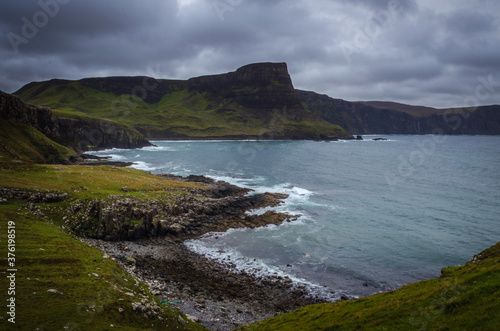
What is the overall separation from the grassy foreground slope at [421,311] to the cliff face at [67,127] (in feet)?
329

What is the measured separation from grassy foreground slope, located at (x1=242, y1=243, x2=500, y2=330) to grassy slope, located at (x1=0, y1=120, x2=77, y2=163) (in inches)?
2838

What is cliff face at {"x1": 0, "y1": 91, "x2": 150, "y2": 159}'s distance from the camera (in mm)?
84125

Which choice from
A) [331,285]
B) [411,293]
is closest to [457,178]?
[331,285]

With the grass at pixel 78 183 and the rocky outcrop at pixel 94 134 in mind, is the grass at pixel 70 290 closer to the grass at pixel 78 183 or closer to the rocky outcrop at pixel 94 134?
the grass at pixel 78 183

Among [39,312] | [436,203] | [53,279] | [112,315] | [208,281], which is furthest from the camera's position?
[436,203]

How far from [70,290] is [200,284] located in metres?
13.9

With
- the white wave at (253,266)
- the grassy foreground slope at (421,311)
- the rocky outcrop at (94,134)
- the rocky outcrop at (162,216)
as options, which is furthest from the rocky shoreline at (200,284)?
the rocky outcrop at (94,134)

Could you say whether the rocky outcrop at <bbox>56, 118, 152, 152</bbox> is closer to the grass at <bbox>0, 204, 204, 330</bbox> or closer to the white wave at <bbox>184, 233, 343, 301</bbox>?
the white wave at <bbox>184, 233, 343, 301</bbox>

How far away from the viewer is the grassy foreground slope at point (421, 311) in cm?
1430

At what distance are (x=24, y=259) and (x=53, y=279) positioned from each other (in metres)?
3.80

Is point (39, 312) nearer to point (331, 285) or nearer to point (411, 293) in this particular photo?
point (411, 293)

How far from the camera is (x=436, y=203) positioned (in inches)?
2566

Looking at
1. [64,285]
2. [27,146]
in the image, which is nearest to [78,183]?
[64,285]

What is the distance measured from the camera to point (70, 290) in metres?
18.7
